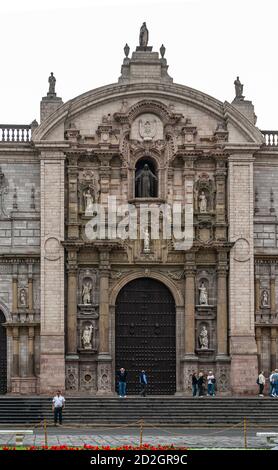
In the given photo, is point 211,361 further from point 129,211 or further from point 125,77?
point 125,77

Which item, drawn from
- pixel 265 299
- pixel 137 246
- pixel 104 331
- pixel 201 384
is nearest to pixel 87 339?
pixel 104 331

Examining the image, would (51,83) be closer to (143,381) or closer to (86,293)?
(86,293)

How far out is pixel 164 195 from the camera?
52281 millimetres

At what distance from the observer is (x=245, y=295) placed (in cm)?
5166

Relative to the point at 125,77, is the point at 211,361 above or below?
below

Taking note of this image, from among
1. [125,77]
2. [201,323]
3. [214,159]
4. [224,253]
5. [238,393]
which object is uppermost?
[125,77]

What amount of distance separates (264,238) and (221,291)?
3.35 m

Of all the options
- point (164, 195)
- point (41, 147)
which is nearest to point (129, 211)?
point (164, 195)

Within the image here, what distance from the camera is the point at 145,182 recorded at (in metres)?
52.3

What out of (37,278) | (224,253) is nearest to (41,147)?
(37,278)

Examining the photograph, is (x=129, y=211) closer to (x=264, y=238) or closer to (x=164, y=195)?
(x=164, y=195)

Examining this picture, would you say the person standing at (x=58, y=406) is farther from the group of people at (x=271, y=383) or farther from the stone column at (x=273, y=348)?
the stone column at (x=273, y=348)

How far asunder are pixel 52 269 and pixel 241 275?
28.4 ft

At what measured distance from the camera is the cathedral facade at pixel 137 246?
5125 cm
